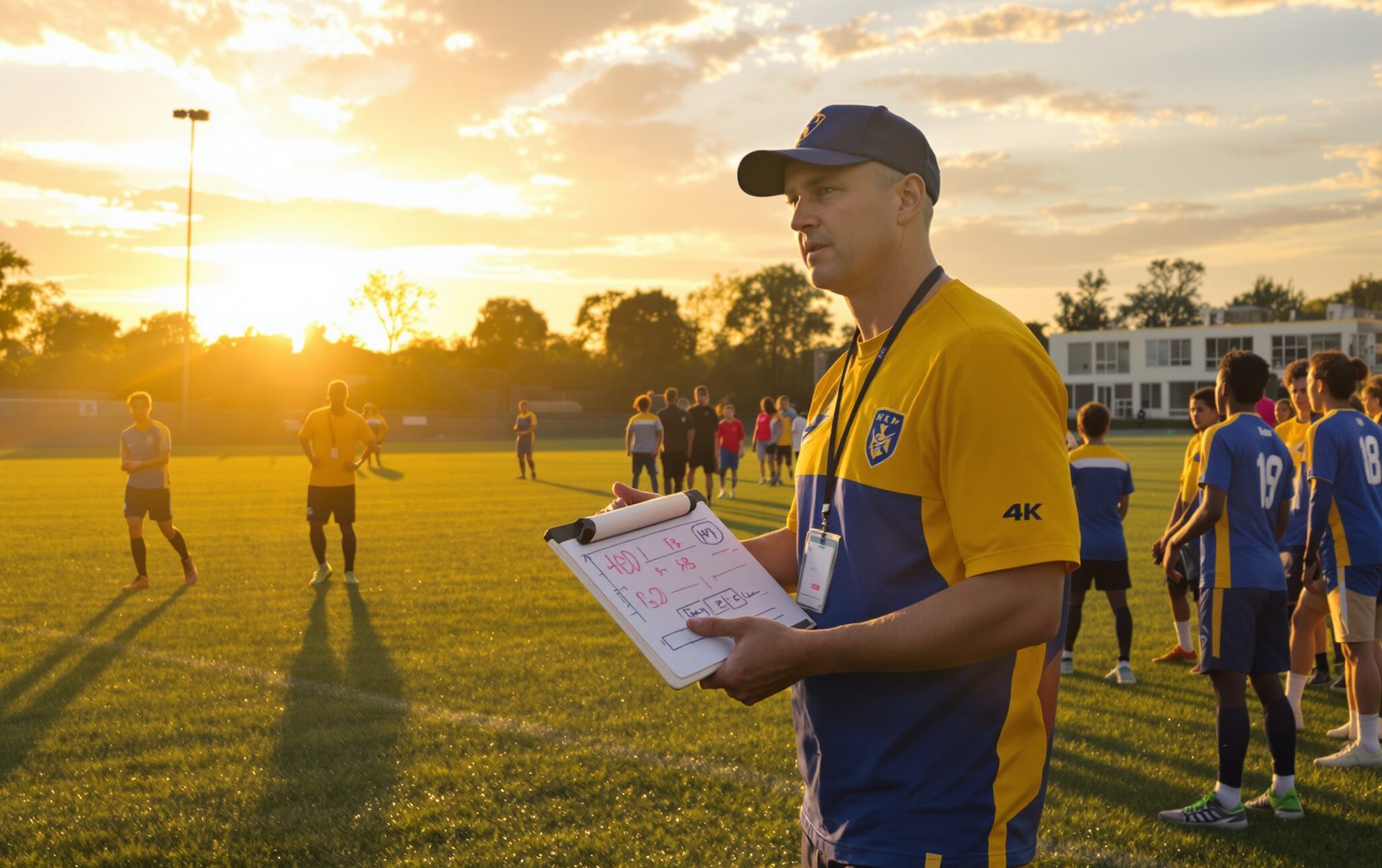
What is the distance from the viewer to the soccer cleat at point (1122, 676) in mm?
7688

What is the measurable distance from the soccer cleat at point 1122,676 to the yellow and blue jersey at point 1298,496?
1.30 metres

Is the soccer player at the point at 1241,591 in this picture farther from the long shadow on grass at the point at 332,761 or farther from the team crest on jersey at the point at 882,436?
the team crest on jersey at the point at 882,436

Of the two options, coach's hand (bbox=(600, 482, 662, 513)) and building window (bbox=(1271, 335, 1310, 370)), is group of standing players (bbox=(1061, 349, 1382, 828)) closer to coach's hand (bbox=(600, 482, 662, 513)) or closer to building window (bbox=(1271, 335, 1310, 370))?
coach's hand (bbox=(600, 482, 662, 513))

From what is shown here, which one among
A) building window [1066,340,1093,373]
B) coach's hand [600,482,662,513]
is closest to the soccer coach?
coach's hand [600,482,662,513]

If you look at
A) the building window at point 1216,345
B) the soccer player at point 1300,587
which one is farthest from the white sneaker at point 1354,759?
the building window at point 1216,345

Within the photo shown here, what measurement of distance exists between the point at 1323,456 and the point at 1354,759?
Result: 1.59 meters

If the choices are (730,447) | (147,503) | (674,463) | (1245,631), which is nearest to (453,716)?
(1245,631)

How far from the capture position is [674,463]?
66.3 ft

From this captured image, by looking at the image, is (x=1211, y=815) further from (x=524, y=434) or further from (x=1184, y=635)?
(x=524, y=434)

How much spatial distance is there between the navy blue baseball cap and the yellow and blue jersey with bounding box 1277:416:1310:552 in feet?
16.3

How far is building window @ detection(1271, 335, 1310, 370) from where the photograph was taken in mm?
79625

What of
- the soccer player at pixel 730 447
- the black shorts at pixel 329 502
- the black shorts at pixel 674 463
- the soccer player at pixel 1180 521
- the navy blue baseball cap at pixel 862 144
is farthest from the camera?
the soccer player at pixel 730 447

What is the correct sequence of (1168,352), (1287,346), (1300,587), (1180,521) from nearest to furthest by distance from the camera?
(1180,521) < (1300,587) < (1287,346) < (1168,352)

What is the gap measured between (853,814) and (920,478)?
643mm
